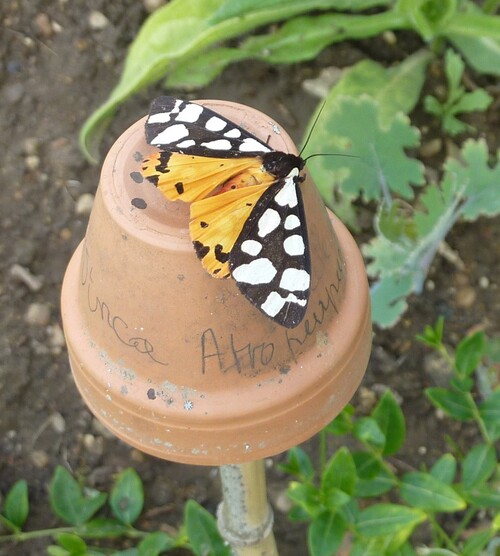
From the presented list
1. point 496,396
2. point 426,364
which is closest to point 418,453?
point 426,364

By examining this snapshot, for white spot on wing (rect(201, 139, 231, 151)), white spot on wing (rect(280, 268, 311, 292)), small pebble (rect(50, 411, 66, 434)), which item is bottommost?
small pebble (rect(50, 411, 66, 434))

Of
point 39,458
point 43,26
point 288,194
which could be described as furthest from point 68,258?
point 288,194

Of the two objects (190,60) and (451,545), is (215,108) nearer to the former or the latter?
(451,545)

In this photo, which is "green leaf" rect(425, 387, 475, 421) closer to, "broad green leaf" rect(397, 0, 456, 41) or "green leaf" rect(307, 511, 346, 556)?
"green leaf" rect(307, 511, 346, 556)

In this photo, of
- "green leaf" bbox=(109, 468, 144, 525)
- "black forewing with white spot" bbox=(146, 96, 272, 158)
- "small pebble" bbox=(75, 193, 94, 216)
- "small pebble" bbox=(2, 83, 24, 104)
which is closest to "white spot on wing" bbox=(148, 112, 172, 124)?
"black forewing with white spot" bbox=(146, 96, 272, 158)

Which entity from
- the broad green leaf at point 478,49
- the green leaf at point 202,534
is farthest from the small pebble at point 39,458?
the broad green leaf at point 478,49

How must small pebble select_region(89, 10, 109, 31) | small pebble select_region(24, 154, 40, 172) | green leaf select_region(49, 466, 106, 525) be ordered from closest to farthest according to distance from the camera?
1. green leaf select_region(49, 466, 106, 525)
2. small pebble select_region(24, 154, 40, 172)
3. small pebble select_region(89, 10, 109, 31)

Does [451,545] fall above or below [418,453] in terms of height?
above
